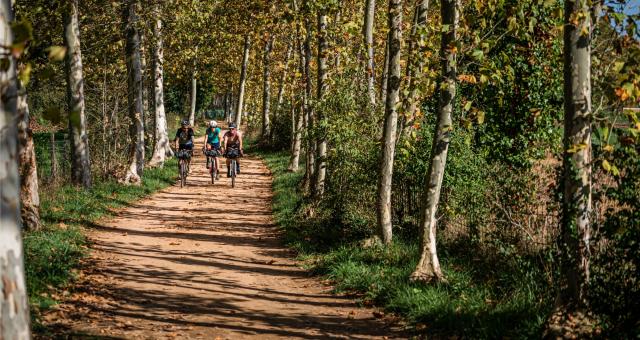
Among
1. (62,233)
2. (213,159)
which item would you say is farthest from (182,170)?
(62,233)

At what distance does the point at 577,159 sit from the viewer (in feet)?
20.8

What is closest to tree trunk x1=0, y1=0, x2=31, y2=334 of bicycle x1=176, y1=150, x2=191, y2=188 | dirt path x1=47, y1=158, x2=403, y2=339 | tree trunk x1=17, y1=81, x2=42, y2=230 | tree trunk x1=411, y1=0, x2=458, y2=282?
dirt path x1=47, y1=158, x2=403, y2=339

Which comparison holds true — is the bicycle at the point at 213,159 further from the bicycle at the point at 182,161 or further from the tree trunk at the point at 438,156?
the tree trunk at the point at 438,156

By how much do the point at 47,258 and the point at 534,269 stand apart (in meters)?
6.78

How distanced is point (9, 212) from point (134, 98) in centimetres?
1702

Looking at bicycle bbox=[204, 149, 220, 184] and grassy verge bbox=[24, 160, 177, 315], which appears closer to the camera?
grassy verge bbox=[24, 160, 177, 315]

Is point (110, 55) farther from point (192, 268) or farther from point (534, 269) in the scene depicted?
point (534, 269)

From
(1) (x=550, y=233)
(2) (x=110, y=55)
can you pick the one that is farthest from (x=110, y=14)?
(1) (x=550, y=233)

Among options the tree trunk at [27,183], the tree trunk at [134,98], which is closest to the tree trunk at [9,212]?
the tree trunk at [27,183]

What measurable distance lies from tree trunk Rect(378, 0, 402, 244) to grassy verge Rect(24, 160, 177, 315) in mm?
5015

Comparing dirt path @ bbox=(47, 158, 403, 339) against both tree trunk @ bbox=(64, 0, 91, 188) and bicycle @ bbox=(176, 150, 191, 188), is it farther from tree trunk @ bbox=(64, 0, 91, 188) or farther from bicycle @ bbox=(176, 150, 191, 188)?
bicycle @ bbox=(176, 150, 191, 188)

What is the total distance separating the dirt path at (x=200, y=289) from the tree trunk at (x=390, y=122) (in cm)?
174

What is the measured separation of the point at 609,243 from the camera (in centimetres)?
637

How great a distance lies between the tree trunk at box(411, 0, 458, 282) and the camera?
884 centimetres
